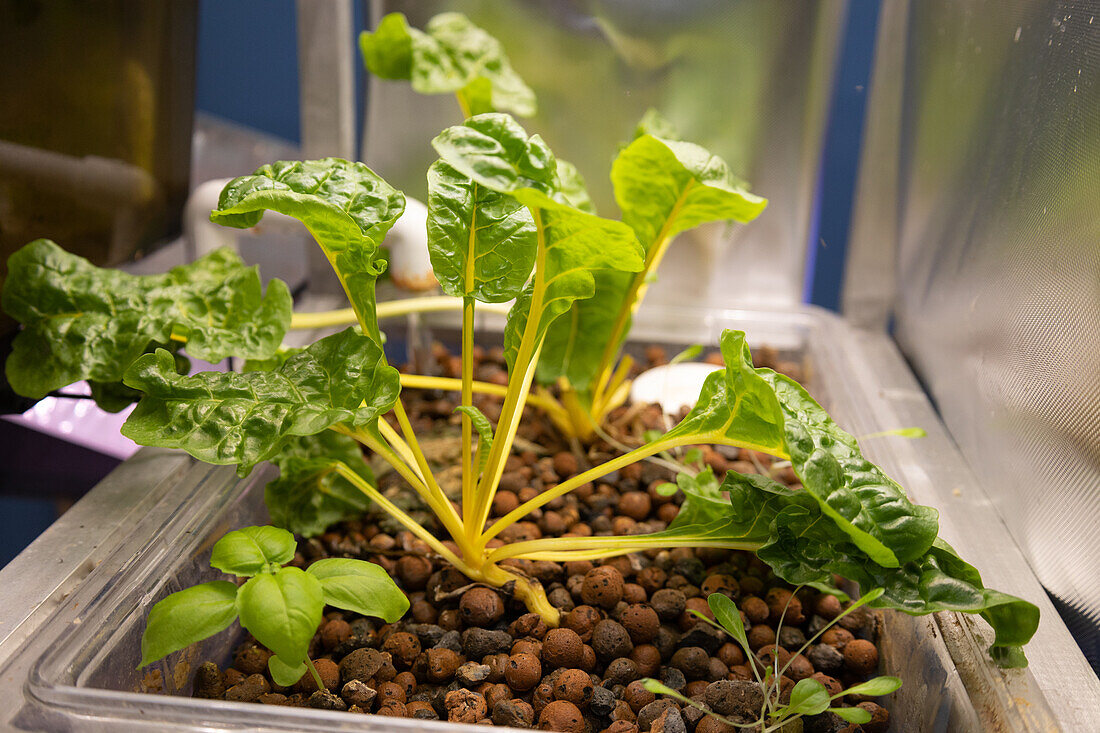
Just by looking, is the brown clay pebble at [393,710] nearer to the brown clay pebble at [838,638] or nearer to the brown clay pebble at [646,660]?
the brown clay pebble at [646,660]

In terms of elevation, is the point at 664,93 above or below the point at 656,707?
above

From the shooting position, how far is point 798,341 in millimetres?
1148

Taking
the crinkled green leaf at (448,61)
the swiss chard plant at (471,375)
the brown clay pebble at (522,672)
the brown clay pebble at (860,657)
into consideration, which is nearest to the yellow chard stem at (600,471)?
the swiss chard plant at (471,375)

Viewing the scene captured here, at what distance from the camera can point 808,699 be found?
53 cm

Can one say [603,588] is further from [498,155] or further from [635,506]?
[498,155]

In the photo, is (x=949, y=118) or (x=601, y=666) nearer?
(x=601, y=666)

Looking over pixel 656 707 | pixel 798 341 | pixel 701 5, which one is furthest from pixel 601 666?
pixel 701 5

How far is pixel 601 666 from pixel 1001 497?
0.40 metres

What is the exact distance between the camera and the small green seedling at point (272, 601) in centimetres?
51

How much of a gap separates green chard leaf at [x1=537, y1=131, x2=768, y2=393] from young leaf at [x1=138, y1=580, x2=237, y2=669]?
1.44 ft

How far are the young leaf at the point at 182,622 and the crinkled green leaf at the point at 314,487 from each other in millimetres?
184

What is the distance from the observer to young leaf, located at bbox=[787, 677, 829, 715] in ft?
1.74

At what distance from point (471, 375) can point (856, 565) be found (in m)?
0.32

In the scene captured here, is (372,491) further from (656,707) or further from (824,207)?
(824,207)
